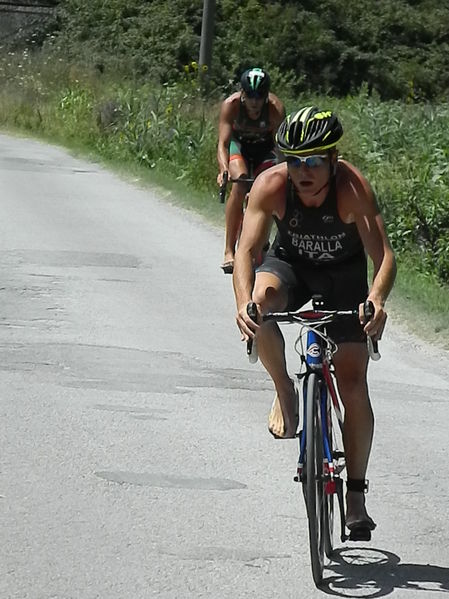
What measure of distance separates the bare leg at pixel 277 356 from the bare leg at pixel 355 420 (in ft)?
0.79

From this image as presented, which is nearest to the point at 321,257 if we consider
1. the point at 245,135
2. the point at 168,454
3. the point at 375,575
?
the point at 375,575

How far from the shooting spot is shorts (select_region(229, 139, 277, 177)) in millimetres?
11797

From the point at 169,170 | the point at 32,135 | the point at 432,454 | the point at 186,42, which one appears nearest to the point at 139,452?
the point at 432,454

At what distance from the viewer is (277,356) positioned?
578 cm

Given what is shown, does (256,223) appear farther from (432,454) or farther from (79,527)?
(432,454)

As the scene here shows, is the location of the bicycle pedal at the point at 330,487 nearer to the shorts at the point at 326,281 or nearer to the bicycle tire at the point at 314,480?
the bicycle tire at the point at 314,480

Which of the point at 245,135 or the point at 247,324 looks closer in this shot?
the point at 247,324

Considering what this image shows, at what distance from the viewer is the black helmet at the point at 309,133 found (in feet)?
18.0

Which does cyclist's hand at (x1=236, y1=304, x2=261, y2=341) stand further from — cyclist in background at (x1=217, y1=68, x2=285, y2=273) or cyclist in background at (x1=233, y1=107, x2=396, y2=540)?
cyclist in background at (x1=217, y1=68, x2=285, y2=273)

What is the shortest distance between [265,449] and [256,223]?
2.12 metres

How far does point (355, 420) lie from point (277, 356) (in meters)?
0.41

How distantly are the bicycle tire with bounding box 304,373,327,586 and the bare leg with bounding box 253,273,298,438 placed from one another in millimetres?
413

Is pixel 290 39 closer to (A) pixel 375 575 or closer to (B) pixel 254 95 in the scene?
(B) pixel 254 95

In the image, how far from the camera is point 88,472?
6.78m
